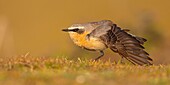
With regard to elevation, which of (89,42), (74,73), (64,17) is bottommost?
(74,73)

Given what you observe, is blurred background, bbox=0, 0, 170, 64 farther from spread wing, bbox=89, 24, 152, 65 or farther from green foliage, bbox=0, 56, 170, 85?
green foliage, bbox=0, 56, 170, 85

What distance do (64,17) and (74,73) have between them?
2020 centimetres

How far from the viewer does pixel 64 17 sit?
30328mm

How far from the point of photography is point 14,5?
31266 mm

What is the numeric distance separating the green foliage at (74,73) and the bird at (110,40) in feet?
3.87

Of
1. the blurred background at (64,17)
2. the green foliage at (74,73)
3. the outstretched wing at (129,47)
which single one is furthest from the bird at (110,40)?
the blurred background at (64,17)

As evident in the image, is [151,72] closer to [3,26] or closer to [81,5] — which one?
[3,26]

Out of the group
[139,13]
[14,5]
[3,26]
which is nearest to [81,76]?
[3,26]

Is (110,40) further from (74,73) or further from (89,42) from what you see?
(74,73)

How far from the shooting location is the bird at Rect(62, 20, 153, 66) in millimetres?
13180

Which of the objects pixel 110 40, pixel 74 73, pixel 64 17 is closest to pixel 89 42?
pixel 110 40

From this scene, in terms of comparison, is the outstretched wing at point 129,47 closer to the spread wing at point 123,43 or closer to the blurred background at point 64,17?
the spread wing at point 123,43

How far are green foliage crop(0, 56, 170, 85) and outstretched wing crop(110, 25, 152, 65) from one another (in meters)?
1.19

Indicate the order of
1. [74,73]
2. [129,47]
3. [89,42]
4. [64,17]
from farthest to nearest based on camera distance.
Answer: [64,17] < [129,47] < [89,42] < [74,73]
